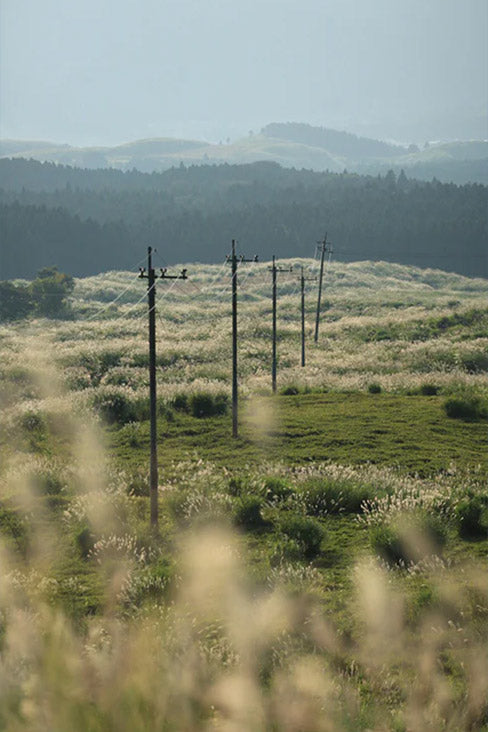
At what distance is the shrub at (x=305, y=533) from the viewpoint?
14117 mm

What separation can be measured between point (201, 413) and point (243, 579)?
20027 mm

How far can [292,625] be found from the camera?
1023 cm

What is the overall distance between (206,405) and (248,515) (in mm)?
16175

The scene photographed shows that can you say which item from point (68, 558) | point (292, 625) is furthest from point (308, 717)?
point (68, 558)

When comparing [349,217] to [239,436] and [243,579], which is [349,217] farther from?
[243,579]

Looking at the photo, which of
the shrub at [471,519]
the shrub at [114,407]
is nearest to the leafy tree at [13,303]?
the shrub at [114,407]

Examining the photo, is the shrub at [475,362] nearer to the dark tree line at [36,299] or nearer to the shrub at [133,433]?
the shrub at [133,433]

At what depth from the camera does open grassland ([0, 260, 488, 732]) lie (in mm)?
7512

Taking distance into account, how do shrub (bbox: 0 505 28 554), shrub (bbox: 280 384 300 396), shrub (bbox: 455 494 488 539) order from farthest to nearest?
shrub (bbox: 280 384 300 396), shrub (bbox: 0 505 28 554), shrub (bbox: 455 494 488 539)

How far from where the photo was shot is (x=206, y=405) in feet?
106

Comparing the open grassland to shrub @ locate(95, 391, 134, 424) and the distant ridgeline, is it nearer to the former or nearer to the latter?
shrub @ locate(95, 391, 134, 424)

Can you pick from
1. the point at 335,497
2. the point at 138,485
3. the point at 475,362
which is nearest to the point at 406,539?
the point at 335,497

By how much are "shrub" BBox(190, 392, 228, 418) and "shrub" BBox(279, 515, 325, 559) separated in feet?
55.9

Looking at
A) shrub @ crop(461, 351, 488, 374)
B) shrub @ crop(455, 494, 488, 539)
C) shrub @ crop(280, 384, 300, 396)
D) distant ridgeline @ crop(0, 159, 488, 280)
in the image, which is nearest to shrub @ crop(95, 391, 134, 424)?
shrub @ crop(280, 384, 300, 396)
